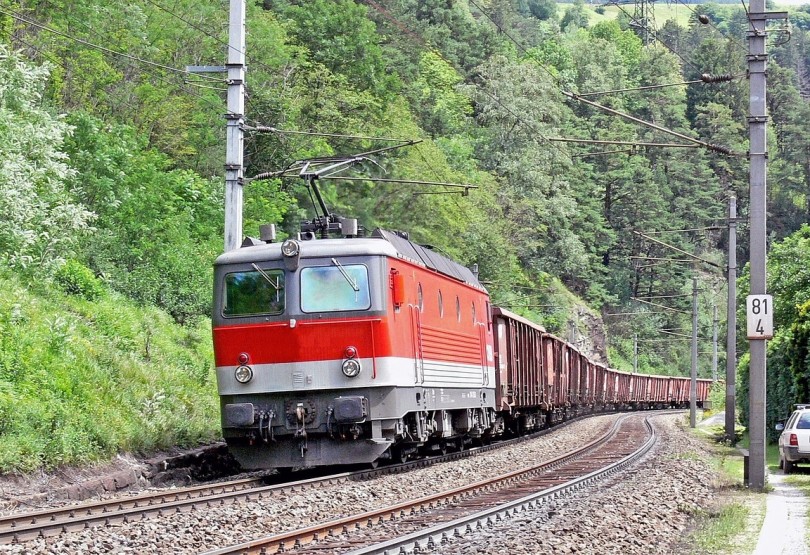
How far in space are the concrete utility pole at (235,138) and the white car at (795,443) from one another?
35.3 feet

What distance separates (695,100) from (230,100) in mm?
109434

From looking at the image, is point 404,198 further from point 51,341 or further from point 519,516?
point 519,516

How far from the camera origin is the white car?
2133cm

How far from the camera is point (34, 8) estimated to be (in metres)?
36.5

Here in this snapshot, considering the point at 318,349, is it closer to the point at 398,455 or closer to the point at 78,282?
the point at 398,455

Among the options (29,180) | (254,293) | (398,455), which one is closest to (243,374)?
(254,293)

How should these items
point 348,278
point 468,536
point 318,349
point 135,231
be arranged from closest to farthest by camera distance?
point 468,536
point 318,349
point 348,278
point 135,231

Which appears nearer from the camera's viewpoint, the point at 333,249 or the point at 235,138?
the point at 333,249

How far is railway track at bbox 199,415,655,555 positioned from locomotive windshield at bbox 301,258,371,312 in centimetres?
311

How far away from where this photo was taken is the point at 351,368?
16406mm

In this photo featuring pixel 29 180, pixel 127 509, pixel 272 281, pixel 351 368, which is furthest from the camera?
pixel 29 180

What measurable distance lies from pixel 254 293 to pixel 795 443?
10.7 meters

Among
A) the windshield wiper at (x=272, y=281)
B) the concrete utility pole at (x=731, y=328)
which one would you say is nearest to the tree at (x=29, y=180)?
the windshield wiper at (x=272, y=281)

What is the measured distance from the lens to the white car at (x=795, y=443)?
70.0ft
